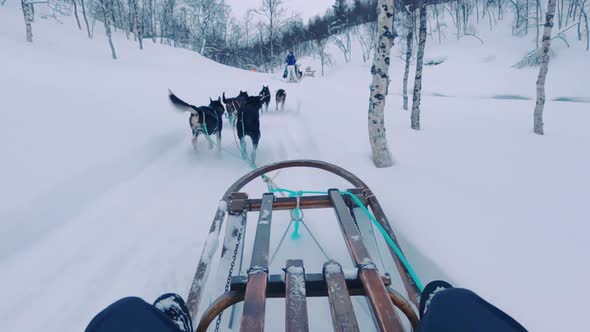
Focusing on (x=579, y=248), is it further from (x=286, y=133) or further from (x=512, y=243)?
(x=286, y=133)

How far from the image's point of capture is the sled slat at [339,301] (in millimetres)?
1072

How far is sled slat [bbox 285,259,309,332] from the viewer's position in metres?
1.08

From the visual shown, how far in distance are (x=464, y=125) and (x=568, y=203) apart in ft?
15.4

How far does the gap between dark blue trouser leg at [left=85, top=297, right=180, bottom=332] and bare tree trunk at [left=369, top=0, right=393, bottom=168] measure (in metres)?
3.56

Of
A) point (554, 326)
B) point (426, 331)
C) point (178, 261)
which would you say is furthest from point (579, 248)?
point (178, 261)

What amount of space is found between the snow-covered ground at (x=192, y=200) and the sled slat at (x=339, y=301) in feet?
2.54

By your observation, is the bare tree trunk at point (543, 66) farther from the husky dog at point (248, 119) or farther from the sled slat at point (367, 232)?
the sled slat at point (367, 232)

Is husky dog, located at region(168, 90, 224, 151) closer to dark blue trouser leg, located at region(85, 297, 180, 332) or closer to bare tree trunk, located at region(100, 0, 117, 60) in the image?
dark blue trouser leg, located at region(85, 297, 180, 332)

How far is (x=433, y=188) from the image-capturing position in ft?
10.3

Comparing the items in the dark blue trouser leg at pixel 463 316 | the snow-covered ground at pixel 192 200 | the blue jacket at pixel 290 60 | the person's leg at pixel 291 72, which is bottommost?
the snow-covered ground at pixel 192 200

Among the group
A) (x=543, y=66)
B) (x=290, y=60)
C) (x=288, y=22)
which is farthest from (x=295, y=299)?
(x=288, y=22)

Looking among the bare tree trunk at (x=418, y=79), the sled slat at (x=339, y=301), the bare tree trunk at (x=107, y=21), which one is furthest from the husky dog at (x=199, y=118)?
the bare tree trunk at (x=107, y=21)

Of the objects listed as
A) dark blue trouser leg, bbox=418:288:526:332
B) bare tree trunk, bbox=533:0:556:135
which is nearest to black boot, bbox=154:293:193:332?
dark blue trouser leg, bbox=418:288:526:332

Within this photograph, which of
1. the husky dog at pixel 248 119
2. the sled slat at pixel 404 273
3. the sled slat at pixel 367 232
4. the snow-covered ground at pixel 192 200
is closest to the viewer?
the sled slat at pixel 404 273
